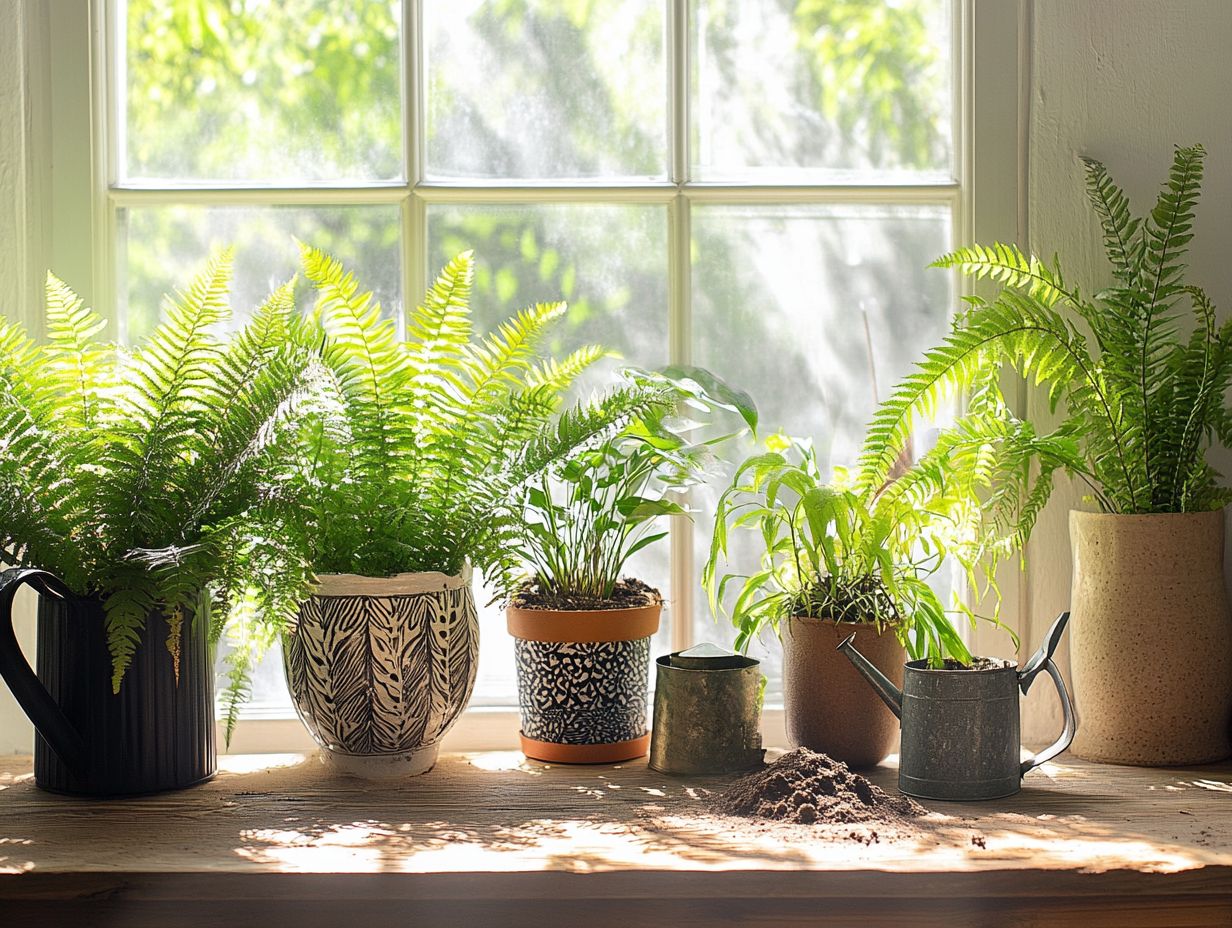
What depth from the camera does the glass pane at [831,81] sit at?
1663 millimetres

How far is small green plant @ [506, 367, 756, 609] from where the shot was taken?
58.4 inches

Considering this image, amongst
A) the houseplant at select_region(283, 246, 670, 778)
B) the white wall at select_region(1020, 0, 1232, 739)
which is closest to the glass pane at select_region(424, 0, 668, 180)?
the houseplant at select_region(283, 246, 670, 778)

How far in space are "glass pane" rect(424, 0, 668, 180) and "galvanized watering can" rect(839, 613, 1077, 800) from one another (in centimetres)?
79

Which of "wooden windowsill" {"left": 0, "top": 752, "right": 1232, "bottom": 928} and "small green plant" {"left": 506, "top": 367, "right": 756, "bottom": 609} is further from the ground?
"small green plant" {"left": 506, "top": 367, "right": 756, "bottom": 609}

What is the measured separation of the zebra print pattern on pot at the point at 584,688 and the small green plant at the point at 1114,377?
1.22 feet

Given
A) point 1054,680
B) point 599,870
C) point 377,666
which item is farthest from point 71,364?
point 1054,680

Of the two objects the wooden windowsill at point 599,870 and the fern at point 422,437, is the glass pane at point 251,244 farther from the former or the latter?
the wooden windowsill at point 599,870

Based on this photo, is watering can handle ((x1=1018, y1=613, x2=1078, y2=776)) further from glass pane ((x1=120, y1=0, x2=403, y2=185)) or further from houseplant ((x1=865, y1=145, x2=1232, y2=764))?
glass pane ((x1=120, y1=0, x2=403, y2=185))

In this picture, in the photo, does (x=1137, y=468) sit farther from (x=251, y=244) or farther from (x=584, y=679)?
(x=251, y=244)

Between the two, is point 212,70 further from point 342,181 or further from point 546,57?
point 546,57

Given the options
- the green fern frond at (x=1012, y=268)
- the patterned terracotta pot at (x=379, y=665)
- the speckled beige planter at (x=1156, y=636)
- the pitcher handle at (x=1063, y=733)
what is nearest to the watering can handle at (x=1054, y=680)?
the pitcher handle at (x=1063, y=733)

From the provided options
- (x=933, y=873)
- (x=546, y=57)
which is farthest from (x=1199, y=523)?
(x=546, y=57)

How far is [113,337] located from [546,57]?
70 cm

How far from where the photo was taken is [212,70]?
65.0 inches
